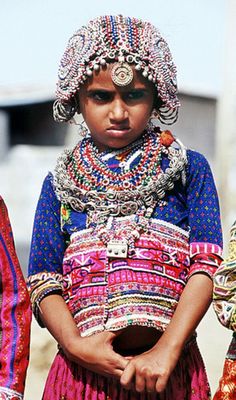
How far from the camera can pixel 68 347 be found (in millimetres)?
4266

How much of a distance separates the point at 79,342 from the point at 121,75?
992 mm

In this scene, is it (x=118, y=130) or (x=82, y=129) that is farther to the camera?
(x=82, y=129)

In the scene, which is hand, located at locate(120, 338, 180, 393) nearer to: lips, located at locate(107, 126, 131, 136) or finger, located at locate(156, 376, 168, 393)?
finger, located at locate(156, 376, 168, 393)

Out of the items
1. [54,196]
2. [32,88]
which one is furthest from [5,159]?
[54,196]

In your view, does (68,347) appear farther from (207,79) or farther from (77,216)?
(207,79)

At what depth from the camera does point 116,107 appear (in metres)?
4.35

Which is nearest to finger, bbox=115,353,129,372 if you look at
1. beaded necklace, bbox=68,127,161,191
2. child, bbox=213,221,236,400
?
child, bbox=213,221,236,400

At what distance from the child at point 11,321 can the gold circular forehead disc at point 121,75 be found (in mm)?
647

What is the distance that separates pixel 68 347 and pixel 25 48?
194 inches

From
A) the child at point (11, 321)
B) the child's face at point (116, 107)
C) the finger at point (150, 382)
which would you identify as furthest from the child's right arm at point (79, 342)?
the child's face at point (116, 107)

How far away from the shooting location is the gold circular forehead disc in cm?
435

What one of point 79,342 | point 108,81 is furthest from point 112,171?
point 79,342

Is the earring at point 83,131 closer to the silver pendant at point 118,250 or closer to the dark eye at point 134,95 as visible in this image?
the dark eye at point 134,95

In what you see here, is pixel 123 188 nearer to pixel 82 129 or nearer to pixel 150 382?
pixel 82 129
